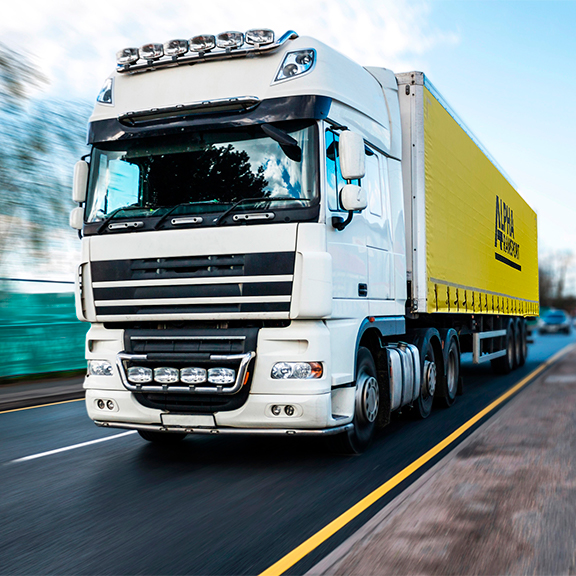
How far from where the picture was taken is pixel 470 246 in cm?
1166

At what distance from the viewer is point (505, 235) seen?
15555 mm

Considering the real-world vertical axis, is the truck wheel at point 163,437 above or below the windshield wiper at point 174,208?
below

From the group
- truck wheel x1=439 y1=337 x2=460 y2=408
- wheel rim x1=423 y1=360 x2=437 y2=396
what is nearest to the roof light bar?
wheel rim x1=423 y1=360 x2=437 y2=396

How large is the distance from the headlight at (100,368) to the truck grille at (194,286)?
0.42 meters

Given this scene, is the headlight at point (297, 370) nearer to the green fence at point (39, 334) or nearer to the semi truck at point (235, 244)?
the semi truck at point (235, 244)

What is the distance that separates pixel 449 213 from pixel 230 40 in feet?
15.2

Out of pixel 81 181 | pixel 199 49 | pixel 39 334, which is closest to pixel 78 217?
pixel 81 181

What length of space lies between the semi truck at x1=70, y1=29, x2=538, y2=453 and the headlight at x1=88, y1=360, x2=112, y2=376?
14 millimetres

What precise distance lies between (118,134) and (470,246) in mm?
6698

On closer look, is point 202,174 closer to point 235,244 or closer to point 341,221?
point 235,244

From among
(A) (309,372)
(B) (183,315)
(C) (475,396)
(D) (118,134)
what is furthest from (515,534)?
(C) (475,396)

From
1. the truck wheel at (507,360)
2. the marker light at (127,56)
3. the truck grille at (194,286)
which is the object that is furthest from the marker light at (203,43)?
the truck wheel at (507,360)

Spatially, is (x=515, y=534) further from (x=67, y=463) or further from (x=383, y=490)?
(x=67, y=463)

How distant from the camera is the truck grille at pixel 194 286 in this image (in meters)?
6.05
